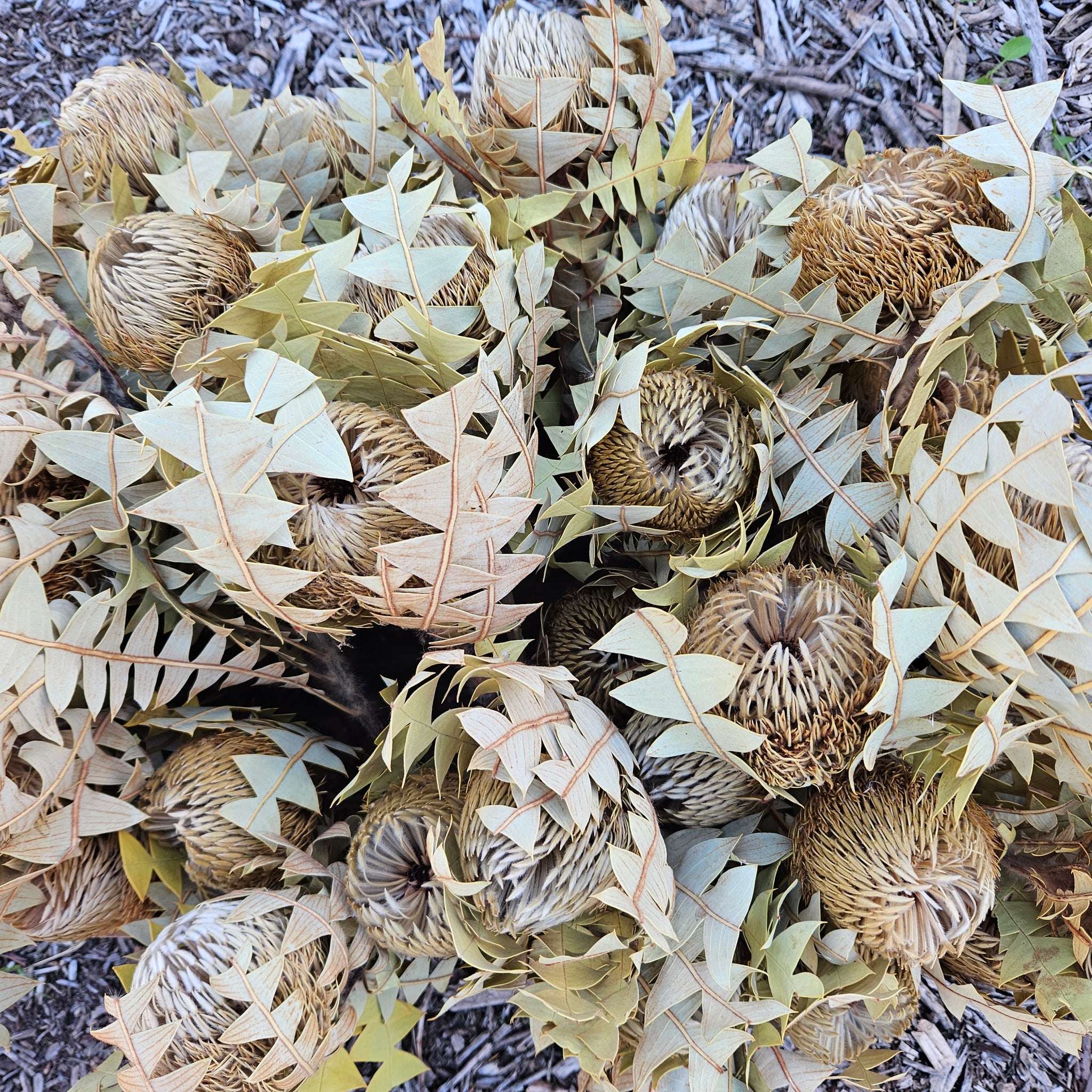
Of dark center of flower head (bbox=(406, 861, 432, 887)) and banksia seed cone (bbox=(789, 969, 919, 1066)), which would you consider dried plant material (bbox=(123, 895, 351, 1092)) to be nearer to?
dark center of flower head (bbox=(406, 861, 432, 887))

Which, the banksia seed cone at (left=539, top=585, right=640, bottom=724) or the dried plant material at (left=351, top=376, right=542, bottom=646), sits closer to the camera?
→ the dried plant material at (left=351, top=376, right=542, bottom=646)

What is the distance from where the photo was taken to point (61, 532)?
52cm

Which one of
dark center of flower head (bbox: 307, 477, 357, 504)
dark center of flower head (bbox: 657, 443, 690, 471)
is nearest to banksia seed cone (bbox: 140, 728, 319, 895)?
dark center of flower head (bbox: 307, 477, 357, 504)

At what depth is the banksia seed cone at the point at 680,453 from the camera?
1.57 ft

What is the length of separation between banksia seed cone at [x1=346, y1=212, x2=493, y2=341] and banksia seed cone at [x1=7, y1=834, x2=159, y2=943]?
405 millimetres

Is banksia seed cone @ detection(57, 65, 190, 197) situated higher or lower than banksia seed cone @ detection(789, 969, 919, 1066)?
higher

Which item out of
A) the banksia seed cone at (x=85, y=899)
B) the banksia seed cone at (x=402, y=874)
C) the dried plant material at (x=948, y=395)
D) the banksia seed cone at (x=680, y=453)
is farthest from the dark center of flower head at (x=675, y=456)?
the banksia seed cone at (x=85, y=899)

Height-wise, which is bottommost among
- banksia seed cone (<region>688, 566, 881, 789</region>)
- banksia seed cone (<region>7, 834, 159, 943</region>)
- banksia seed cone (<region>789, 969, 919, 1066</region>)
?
banksia seed cone (<region>789, 969, 919, 1066</region>)

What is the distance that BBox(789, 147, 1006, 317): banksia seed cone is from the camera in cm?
46

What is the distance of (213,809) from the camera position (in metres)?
0.53

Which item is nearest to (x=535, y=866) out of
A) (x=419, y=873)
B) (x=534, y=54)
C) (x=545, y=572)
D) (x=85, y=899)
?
(x=419, y=873)

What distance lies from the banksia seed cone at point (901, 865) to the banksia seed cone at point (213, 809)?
0.34m

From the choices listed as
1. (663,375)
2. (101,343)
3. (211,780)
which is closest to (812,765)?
(663,375)

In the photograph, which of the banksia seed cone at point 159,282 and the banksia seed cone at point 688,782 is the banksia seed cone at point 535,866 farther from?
the banksia seed cone at point 159,282
